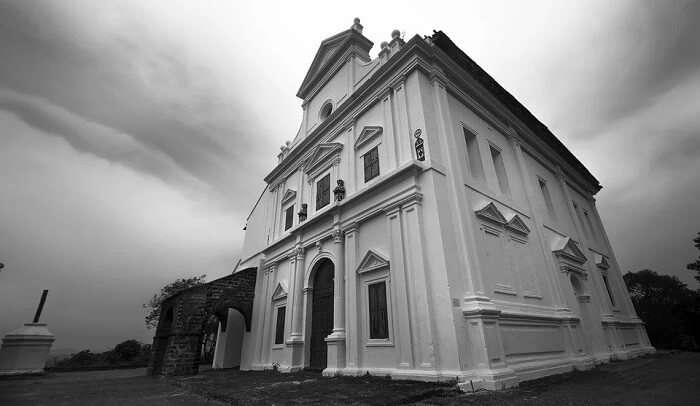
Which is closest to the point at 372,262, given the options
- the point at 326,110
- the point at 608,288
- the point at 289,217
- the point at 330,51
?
the point at 289,217

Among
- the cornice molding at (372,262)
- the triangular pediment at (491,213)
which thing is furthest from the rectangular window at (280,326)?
the triangular pediment at (491,213)

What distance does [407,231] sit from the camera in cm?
757

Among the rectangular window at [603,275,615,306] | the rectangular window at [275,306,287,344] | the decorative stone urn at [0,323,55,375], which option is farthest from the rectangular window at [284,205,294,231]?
the rectangular window at [603,275,615,306]

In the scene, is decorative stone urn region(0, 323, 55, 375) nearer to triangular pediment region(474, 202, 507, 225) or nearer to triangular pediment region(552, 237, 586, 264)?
triangular pediment region(474, 202, 507, 225)

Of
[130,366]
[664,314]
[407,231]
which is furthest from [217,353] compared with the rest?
[664,314]

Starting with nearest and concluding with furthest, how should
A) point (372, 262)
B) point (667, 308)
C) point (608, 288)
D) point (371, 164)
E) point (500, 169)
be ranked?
point (372, 262) → point (371, 164) → point (500, 169) → point (608, 288) → point (667, 308)

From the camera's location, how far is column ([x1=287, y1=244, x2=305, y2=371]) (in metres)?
9.97

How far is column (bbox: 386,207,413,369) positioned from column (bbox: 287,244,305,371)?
446 cm

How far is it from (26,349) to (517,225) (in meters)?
18.0

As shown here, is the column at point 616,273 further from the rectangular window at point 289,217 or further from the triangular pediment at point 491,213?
the rectangular window at point 289,217

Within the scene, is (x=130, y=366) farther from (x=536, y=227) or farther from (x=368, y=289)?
(x=536, y=227)

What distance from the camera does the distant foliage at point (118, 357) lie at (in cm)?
1695

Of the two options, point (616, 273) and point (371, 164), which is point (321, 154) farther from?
point (616, 273)

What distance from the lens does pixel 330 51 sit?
14492 millimetres
